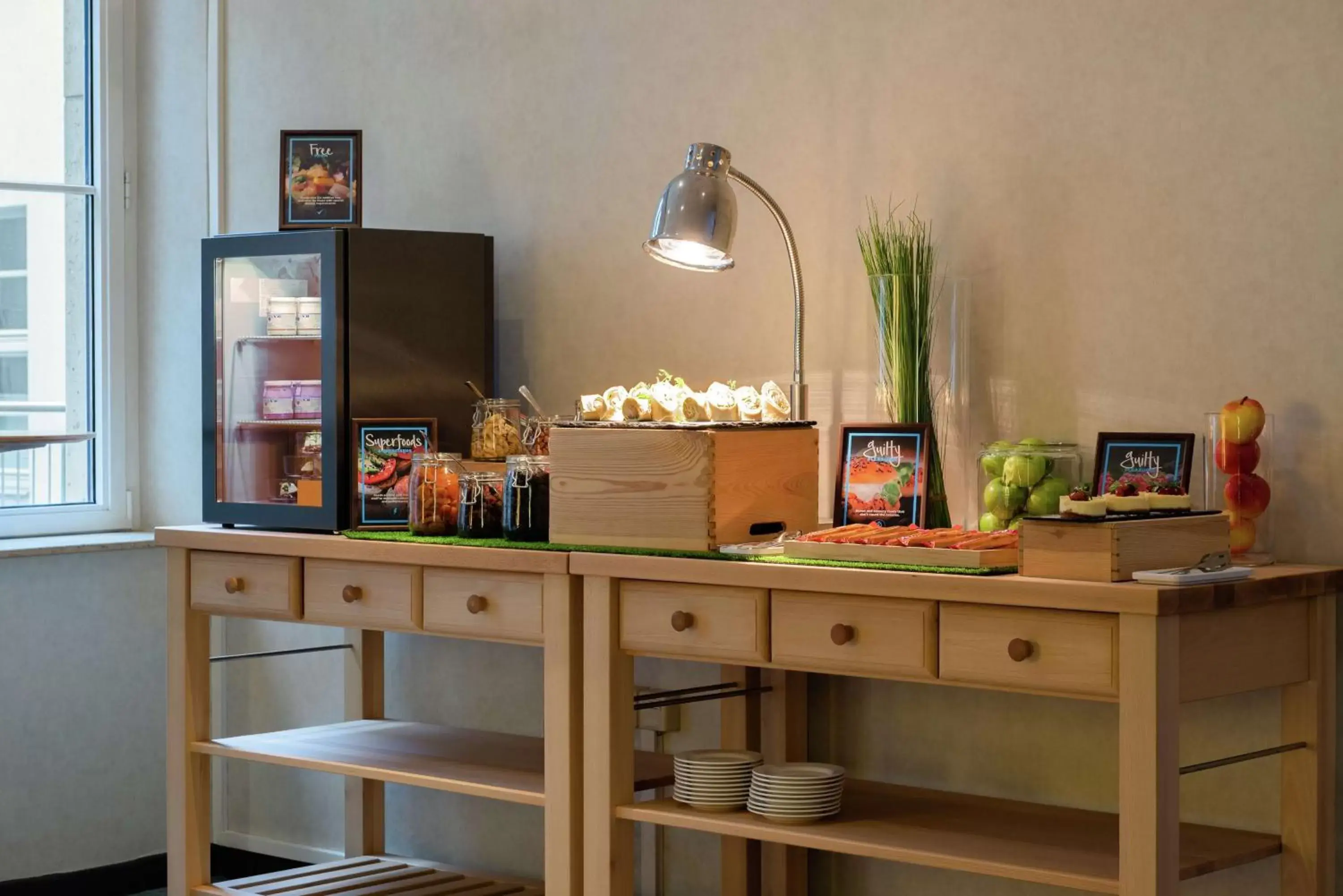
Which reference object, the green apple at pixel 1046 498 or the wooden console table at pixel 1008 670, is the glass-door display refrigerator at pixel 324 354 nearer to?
the wooden console table at pixel 1008 670

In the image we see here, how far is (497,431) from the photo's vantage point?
3.29m

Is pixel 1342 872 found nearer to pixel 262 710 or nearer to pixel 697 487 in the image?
Result: pixel 697 487

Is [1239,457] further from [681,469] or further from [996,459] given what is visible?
Answer: [681,469]

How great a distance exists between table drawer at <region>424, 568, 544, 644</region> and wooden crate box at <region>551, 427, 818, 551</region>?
120mm

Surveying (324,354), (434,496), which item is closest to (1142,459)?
(434,496)

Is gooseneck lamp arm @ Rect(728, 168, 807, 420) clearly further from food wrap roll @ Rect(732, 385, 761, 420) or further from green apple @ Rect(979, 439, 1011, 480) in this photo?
green apple @ Rect(979, 439, 1011, 480)

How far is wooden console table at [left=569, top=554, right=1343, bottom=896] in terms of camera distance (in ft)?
7.20

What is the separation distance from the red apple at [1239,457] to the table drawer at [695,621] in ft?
2.50

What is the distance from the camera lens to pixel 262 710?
4.11 m

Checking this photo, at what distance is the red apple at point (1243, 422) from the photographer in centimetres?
252

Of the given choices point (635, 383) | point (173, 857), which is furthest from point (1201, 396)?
point (173, 857)

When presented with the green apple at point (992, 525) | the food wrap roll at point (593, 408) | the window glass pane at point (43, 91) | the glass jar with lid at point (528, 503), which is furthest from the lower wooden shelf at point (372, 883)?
the window glass pane at point (43, 91)

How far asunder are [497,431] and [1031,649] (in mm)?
1370

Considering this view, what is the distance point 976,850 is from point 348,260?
1.74 meters
